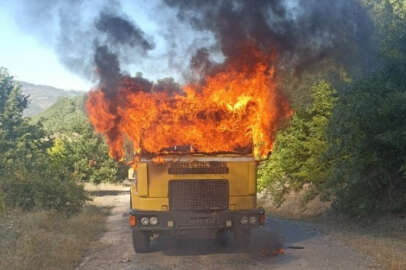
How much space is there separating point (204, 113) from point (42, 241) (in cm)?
483

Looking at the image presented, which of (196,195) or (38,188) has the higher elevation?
(196,195)

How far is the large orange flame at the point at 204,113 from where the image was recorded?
36.2 ft

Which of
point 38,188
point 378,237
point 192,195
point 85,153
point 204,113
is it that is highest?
point 85,153

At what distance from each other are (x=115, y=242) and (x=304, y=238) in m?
5.30

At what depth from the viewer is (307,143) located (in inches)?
953

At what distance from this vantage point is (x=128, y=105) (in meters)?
11.9

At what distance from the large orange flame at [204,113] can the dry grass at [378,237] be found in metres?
3.41

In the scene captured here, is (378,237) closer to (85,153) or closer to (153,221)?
(153,221)

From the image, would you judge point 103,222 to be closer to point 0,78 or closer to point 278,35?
point 278,35

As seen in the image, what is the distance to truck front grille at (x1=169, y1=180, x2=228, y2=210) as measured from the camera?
10.6 m

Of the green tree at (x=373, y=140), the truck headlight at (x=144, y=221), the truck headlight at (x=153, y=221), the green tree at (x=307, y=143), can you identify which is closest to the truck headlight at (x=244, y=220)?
the truck headlight at (x=153, y=221)

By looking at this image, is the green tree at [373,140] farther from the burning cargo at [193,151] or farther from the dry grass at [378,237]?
the burning cargo at [193,151]

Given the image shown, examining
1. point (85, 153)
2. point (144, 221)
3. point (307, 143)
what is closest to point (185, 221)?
point (144, 221)

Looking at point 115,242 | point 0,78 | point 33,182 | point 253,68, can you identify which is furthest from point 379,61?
point 0,78
